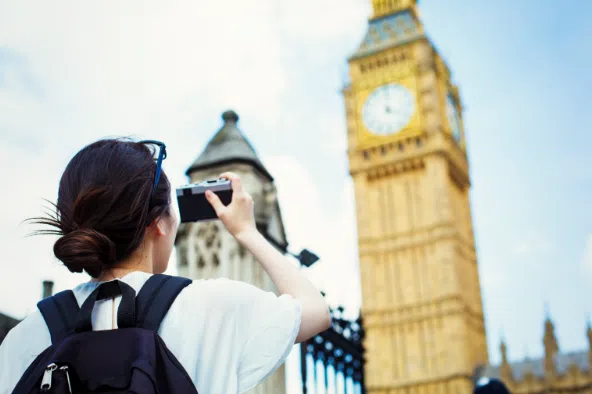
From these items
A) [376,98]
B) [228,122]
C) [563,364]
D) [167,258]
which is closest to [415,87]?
[376,98]

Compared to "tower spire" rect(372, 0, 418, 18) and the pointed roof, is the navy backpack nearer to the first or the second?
the pointed roof

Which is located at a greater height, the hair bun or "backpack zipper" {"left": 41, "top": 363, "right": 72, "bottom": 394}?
the hair bun

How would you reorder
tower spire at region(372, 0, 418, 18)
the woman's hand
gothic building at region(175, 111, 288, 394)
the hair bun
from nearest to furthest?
the hair bun, the woman's hand, gothic building at region(175, 111, 288, 394), tower spire at region(372, 0, 418, 18)

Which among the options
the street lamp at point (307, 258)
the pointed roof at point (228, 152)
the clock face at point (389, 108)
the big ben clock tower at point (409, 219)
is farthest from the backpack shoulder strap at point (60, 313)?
the clock face at point (389, 108)

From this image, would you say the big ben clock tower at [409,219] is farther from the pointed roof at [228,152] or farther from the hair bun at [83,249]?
the hair bun at [83,249]

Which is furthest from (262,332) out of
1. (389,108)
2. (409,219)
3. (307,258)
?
(389,108)

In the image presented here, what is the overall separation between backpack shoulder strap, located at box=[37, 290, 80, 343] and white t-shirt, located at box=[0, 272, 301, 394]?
1.0 inches

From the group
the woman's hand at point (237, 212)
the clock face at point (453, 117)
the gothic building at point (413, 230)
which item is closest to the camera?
the woman's hand at point (237, 212)

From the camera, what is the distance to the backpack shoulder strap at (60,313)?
1128 mm

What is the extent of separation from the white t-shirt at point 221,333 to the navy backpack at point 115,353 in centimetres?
3

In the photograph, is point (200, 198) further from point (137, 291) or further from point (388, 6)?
point (388, 6)

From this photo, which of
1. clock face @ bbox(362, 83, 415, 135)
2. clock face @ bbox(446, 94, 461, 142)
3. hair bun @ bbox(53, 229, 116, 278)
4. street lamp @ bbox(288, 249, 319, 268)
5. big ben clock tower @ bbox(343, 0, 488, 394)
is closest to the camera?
hair bun @ bbox(53, 229, 116, 278)

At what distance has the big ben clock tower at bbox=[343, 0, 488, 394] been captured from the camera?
105ft

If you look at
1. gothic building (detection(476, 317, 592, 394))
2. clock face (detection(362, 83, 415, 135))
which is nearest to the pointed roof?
gothic building (detection(476, 317, 592, 394))
